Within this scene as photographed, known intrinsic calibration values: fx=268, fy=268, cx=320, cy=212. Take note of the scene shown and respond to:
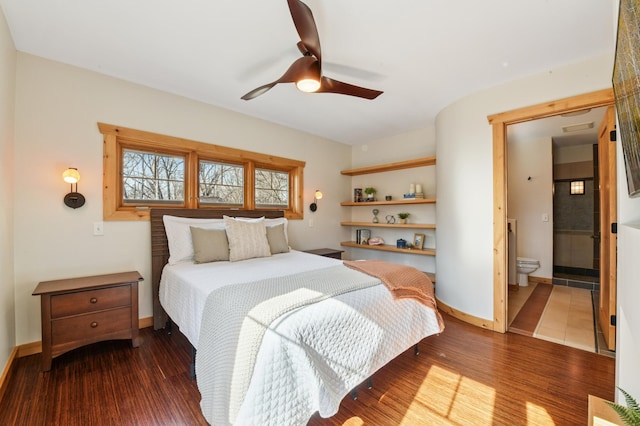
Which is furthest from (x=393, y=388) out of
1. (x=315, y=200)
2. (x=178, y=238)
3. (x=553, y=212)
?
(x=553, y=212)

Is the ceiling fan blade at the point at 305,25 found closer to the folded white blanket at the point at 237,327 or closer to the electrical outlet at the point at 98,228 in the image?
the folded white blanket at the point at 237,327

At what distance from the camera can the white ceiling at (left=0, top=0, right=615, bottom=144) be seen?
172cm

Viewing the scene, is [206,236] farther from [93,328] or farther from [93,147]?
[93,147]

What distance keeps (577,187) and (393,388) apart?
5.41m

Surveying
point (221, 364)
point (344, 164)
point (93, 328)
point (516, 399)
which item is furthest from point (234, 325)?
point (344, 164)

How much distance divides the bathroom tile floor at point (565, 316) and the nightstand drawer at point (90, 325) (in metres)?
3.82

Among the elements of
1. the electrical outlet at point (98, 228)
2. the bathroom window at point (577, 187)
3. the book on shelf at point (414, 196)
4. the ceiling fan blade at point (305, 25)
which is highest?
the ceiling fan blade at point (305, 25)

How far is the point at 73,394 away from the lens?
1750 millimetres

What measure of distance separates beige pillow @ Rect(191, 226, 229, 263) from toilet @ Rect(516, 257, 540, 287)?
447 centimetres

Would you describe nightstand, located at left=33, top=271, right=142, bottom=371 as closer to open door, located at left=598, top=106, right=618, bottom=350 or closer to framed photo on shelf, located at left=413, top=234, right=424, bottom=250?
framed photo on shelf, located at left=413, top=234, right=424, bottom=250

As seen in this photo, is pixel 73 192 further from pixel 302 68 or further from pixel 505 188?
pixel 505 188

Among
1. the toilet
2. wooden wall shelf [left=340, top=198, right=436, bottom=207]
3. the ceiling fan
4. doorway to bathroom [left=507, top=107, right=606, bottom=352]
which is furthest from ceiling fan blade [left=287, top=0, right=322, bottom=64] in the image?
the toilet

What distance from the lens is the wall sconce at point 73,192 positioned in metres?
2.26

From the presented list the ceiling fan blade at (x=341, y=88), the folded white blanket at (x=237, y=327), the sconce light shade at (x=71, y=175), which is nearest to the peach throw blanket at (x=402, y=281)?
the folded white blanket at (x=237, y=327)
